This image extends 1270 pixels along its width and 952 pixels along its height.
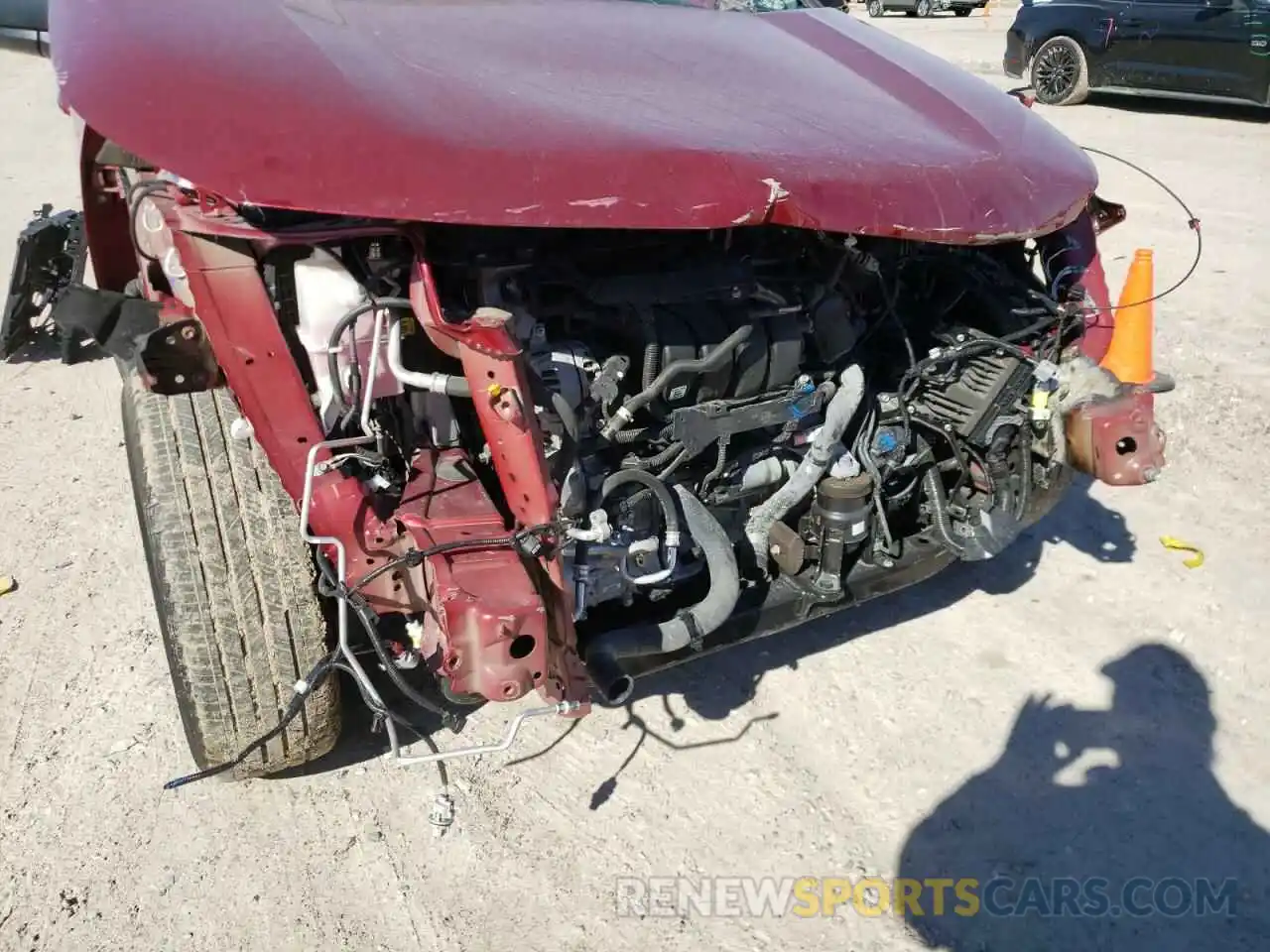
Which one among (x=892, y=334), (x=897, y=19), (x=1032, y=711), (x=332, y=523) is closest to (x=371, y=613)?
(x=332, y=523)

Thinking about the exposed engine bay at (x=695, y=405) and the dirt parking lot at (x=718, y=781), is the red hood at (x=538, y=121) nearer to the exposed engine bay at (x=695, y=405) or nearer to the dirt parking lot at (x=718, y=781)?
the exposed engine bay at (x=695, y=405)

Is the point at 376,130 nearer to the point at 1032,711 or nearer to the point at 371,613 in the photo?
the point at 371,613

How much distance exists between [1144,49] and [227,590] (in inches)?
427

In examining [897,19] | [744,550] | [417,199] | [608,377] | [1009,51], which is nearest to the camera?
[417,199]

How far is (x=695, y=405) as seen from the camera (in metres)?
2.29

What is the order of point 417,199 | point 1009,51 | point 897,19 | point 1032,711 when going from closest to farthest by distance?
point 417,199 → point 1032,711 → point 1009,51 → point 897,19

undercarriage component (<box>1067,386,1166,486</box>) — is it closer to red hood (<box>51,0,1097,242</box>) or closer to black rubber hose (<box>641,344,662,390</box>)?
red hood (<box>51,0,1097,242</box>)

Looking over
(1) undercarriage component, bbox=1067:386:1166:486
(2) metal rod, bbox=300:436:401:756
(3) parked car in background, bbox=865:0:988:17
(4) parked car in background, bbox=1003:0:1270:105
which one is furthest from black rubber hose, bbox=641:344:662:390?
(3) parked car in background, bbox=865:0:988:17

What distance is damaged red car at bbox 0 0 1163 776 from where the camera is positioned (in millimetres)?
1822

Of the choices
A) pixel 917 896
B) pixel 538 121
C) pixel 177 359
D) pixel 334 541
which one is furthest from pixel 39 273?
pixel 917 896

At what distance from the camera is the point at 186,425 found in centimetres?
233

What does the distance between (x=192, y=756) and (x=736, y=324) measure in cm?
→ 169

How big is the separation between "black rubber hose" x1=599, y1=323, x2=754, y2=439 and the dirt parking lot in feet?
3.03

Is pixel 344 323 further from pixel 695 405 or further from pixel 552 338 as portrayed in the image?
pixel 695 405
